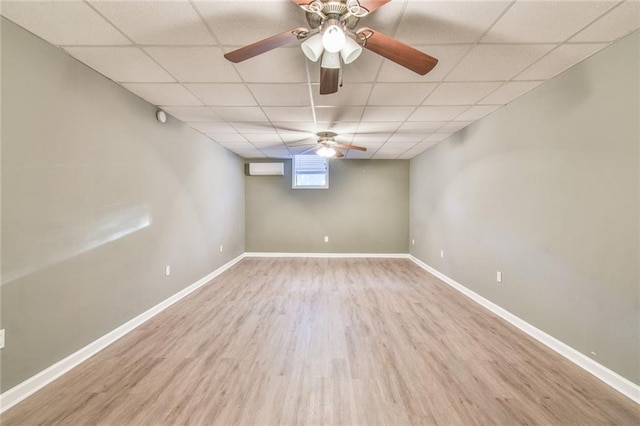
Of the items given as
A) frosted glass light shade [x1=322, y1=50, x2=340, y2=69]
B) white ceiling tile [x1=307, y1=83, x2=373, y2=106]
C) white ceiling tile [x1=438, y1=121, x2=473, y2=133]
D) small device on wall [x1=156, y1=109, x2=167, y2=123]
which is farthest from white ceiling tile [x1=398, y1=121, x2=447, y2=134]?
small device on wall [x1=156, y1=109, x2=167, y2=123]

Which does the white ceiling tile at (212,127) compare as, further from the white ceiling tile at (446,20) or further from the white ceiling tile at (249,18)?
the white ceiling tile at (446,20)

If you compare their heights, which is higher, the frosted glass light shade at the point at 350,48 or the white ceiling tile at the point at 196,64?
the white ceiling tile at the point at 196,64

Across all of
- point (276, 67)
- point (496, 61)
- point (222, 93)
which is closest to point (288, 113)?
point (222, 93)

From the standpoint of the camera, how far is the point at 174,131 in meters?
3.25

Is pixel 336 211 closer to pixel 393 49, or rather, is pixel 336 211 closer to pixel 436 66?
pixel 436 66

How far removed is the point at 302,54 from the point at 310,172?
4274 millimetres

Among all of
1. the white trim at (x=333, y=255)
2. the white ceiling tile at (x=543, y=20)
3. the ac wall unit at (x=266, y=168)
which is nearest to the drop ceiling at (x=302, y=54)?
the white ceiling tile at (x=543, y=20)

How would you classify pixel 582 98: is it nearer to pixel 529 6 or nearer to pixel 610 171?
pixel 610 171

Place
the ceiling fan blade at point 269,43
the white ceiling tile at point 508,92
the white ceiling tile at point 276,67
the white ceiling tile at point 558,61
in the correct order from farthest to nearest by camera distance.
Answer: the white ceiling tile at point 508,92, the white ceiling tile at point 276,67, the white ceiling tile at point 558,61, the ceiling fan blade at point 269,43

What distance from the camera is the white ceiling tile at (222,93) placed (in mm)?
2369

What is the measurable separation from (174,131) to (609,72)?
430 centimetres

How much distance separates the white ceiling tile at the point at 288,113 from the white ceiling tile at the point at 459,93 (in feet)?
4.58

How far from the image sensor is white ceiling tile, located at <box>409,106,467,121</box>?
114 inches

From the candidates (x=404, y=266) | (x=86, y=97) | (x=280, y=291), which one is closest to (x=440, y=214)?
(x=404, y=266)
